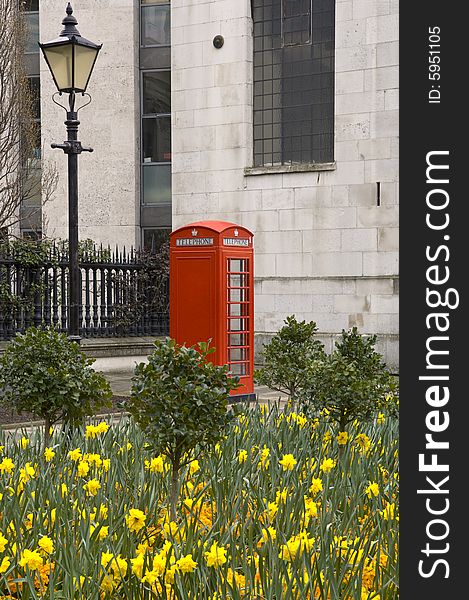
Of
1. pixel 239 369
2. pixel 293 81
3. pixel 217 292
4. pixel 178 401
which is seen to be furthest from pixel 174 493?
pixel 293 81

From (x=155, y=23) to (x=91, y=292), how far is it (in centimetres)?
961

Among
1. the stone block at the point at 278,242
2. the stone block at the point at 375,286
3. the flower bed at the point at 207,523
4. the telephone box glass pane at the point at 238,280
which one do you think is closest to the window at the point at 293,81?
the stone block at the point at 278,242

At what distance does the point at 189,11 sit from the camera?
20.0 metres

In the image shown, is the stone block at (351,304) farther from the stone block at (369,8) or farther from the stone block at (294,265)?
the stone block at (369,8)

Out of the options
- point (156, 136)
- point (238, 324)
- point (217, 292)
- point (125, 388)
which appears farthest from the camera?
point (156, 136)

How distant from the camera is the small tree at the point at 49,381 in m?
6.82

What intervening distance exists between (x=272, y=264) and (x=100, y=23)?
9.46m

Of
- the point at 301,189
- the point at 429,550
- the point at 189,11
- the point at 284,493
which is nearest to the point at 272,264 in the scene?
the point at 301,189

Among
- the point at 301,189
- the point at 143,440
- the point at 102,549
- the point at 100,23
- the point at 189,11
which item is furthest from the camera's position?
the point at 100,23

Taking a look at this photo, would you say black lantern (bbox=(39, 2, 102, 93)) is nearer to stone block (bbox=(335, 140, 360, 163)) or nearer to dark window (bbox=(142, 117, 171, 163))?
stone block (bbox=(335, 140, 360, 163))

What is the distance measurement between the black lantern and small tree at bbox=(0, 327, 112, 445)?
3.64 metres

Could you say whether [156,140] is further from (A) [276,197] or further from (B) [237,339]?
(B) [237,339]

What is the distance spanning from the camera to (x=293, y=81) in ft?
61.4

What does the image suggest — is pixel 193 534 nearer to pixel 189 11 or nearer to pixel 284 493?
pixel 284 493
